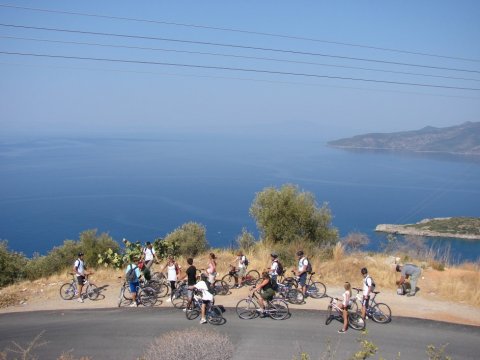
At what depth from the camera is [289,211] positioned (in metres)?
25.7

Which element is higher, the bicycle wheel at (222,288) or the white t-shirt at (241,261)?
the white t-shirt at (241,261)

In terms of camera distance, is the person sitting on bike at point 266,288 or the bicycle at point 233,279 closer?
the person sitting on bike at point 266,288

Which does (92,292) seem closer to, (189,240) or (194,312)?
(194,312)

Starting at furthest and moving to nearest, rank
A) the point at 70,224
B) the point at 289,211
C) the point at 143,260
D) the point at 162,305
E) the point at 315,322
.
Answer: the point at 70,224 < the point at 289,211 < the point at 143,260 < the point at 162,305 < the point at 315,322

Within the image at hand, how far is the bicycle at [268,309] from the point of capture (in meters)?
15.8

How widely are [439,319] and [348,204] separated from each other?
164 metres

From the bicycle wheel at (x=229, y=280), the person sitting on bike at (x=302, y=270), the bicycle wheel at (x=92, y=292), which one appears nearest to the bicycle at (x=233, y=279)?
the bicycle wheel at (x=229, y=280)

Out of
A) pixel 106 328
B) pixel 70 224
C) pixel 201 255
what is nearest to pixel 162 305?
pixel 106 328

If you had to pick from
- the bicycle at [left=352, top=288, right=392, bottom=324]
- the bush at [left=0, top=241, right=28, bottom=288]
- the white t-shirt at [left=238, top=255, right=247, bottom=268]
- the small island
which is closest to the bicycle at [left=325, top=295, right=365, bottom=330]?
the bicycle at [left=352, top=288, right=392, bottom=324]

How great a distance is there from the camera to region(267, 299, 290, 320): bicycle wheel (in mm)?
15781

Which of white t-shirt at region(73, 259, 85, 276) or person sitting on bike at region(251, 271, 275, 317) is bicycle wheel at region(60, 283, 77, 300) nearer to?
white t-shirt at region(73, 259, 85, 276)

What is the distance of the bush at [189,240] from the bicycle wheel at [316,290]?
10027 millimetres

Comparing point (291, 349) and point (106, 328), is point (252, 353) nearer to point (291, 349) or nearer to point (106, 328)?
point (291, 349)

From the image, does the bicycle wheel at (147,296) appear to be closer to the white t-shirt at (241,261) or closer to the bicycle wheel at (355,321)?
the white t-shirt at (241,261)
